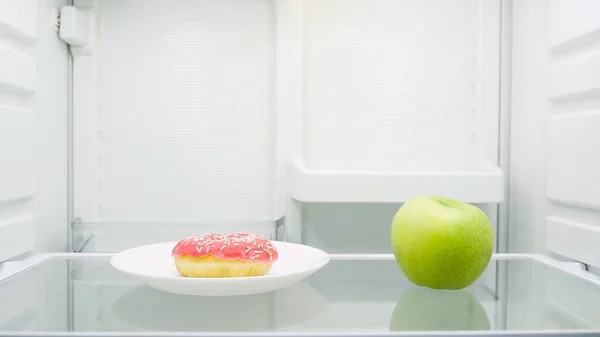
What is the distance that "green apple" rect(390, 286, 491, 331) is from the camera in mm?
602

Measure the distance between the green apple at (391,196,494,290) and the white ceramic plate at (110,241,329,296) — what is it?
128 millimetres

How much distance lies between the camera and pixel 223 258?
0.71 metres

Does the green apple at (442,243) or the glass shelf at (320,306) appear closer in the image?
the glass shelf at (320,306)

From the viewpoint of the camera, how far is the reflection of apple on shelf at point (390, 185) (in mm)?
1055

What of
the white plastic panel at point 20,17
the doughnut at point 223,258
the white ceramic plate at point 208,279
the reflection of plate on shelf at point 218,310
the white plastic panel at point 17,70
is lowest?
the reflection of plate on shelf at point 218,310

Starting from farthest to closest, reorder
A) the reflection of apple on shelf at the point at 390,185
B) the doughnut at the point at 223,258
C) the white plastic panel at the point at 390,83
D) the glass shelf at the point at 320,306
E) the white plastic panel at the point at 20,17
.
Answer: the white plastic panel at the point at 390,83
the reflection of apple on shelf at the point at 390,185
the white plastic panel at the point at 20,17
the doughnut at the point at 223,258
the glass shelf at the point at 320,306

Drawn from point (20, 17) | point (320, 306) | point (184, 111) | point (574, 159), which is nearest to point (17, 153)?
point (20, 17)

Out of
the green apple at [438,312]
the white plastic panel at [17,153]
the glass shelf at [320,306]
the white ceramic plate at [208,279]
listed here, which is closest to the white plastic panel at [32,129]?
the white plastic panel at [17,153]

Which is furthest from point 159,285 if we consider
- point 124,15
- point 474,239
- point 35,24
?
point 124,15

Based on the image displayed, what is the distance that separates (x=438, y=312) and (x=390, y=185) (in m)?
0.41

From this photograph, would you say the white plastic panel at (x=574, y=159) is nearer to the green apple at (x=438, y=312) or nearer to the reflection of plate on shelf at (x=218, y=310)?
the green apple at (x=438, y=312)

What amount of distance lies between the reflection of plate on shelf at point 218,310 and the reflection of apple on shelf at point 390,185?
0.93 feet

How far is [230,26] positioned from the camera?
1.17 m

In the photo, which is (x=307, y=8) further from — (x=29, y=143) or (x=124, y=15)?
(x=29, y=143)
